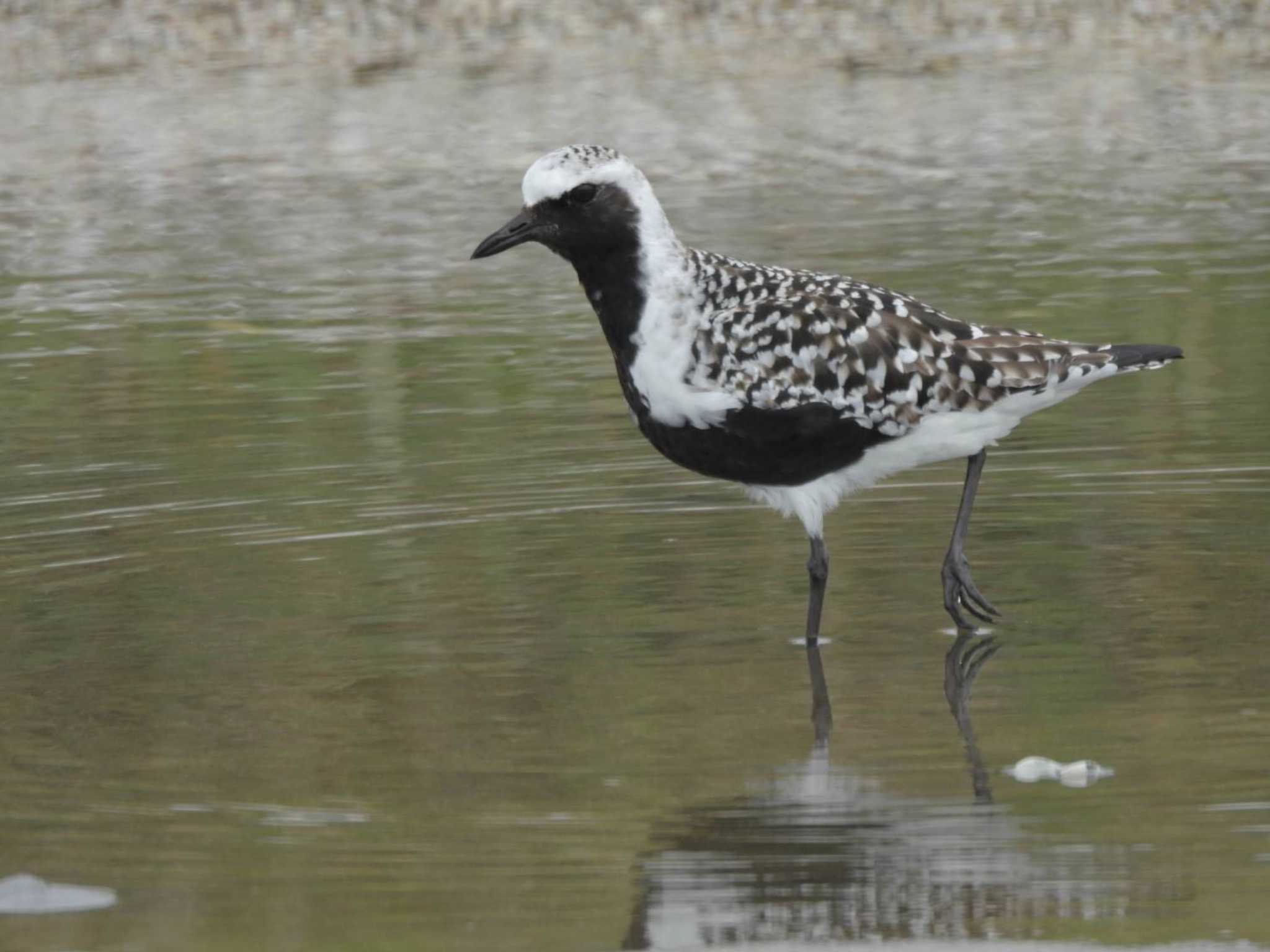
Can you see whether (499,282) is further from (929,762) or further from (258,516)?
(929,762)

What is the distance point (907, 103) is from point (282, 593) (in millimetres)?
15730

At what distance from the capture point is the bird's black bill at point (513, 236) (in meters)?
8.96

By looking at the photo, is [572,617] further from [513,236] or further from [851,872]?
[851,872]

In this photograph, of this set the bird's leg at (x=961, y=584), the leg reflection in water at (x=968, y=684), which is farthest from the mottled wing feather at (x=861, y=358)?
the leg reflection in water at (x=968, y=684)

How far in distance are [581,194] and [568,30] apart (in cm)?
1978

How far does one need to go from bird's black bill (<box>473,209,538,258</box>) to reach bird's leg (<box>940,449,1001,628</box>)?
1.77m

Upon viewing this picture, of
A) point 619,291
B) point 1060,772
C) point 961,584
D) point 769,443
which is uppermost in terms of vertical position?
point 619,291

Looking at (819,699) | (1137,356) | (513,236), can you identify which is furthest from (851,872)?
(1137,356)

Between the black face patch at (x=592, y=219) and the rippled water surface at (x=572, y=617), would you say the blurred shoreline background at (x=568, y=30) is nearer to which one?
the rippled water surface at (x=572, y=617)

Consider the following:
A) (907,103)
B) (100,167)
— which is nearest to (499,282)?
(100,167)

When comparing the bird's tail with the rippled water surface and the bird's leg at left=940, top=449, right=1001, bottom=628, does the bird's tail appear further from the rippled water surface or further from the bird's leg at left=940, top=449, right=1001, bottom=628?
the rippled water surface

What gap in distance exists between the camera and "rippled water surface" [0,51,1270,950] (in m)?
6.52

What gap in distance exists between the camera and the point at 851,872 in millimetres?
6555

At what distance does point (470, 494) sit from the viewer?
11.3 m
